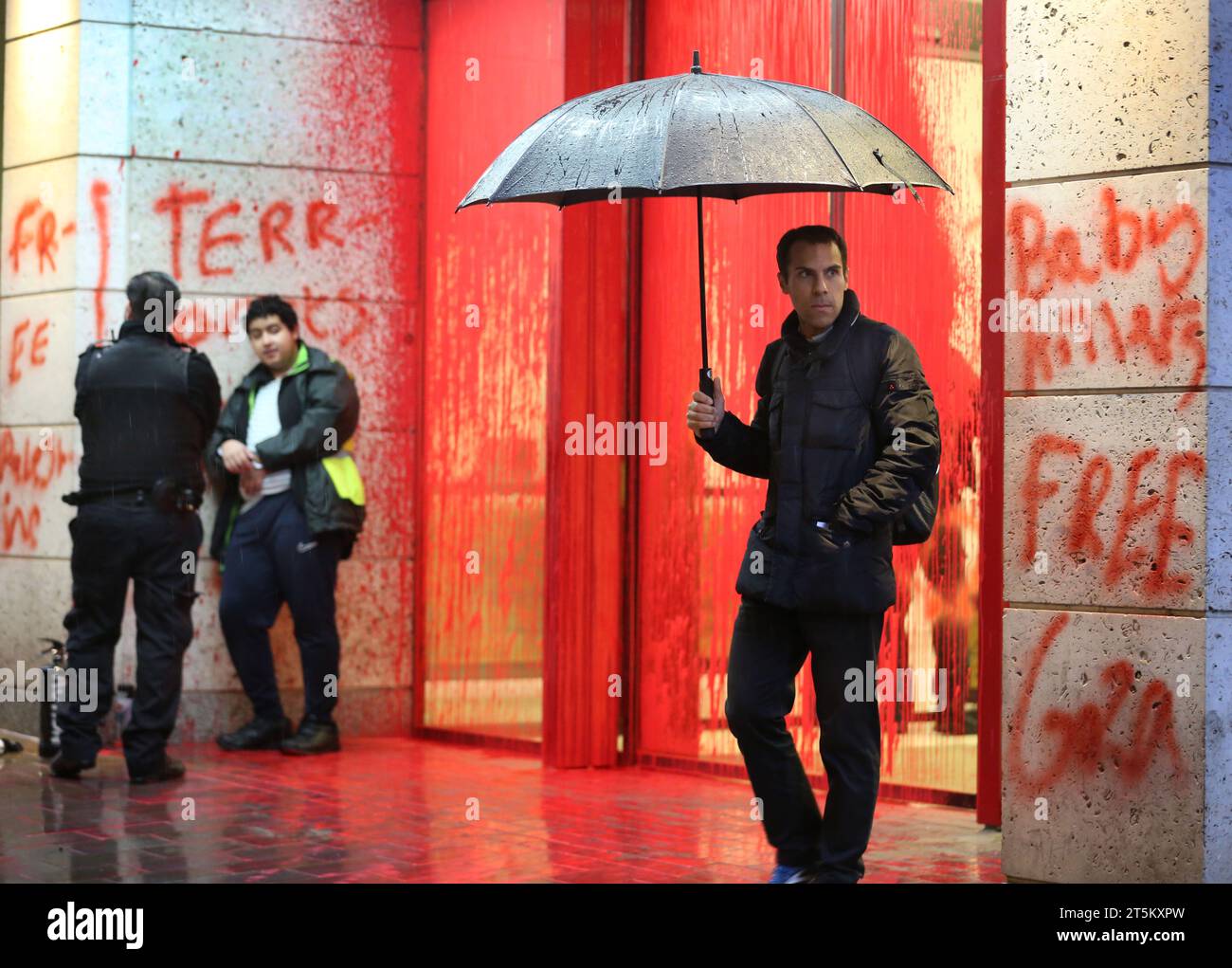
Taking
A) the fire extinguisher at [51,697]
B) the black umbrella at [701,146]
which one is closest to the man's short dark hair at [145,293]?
the fire extinguisher at [51,697]

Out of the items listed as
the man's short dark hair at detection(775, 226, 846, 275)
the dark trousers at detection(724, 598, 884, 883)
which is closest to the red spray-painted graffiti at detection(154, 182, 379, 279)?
the man's short dark hair at detection(775, 226, 846, 275)

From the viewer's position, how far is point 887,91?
798 centimetres

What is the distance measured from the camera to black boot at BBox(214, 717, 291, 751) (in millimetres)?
9430

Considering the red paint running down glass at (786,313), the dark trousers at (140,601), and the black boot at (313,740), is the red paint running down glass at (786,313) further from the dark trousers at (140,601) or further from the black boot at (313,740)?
the dark trousers at (140,601)

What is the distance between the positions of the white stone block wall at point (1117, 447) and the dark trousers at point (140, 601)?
393 cm

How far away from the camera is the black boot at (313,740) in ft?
30.7

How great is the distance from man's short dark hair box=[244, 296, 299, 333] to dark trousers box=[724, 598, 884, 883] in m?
4.31

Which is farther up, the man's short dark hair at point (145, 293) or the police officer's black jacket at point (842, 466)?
the man's short dark hair at point (145, 293)

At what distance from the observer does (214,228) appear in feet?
31.9

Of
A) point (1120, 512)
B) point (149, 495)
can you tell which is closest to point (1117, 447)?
point (1120, 512)

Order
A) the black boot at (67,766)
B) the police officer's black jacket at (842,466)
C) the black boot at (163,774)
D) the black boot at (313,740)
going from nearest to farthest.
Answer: the police officer's black jacket at (842,466)
the black boot at (163,774)
the black boot at (67,766)
the black boot at (313,740)

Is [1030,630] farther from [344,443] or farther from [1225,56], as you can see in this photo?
[344,443]

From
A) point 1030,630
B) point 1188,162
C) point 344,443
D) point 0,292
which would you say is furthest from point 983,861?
point 0,292

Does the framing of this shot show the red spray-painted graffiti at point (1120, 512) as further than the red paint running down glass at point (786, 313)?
No
